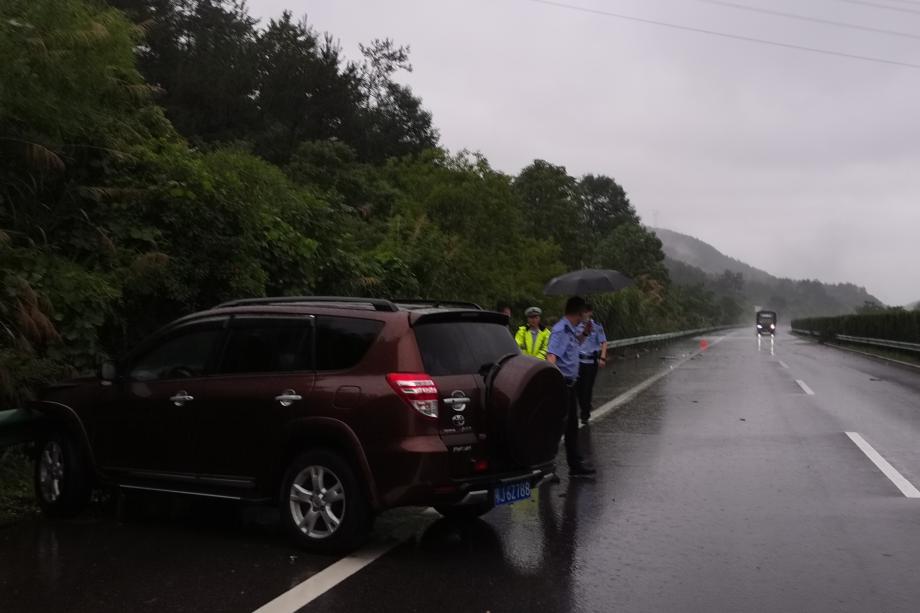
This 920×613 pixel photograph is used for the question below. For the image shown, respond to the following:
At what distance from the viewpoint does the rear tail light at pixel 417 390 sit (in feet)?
18.9

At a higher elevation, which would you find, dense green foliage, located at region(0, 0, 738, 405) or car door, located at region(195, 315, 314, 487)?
dense green foliage, located at region(0, 0, 738, 405)

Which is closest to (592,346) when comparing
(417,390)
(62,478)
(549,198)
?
(417,390)

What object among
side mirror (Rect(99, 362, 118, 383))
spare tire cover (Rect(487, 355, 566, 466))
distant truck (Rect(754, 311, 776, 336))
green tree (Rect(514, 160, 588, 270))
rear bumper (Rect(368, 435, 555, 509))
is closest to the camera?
rear bumper (Rect(368, 435, 555, 509))

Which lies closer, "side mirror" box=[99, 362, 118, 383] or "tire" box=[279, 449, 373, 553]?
"tire" box=[279, 449, 373, 553]

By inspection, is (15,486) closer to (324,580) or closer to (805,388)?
(324,580)

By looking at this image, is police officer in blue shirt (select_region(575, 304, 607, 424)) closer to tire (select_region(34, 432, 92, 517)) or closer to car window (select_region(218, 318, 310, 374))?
car window (select_region(218, 318, 310, 374))

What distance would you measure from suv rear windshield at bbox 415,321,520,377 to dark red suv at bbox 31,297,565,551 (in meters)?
0.01

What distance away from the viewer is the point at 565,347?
31.9ft

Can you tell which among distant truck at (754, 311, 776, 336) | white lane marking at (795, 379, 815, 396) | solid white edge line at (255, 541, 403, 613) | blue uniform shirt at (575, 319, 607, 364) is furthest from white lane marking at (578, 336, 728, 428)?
distant truck at (754, 311, 776, 336)

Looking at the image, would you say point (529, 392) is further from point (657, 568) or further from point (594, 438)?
point (594, 438)

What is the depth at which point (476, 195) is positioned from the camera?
26172 millimetres

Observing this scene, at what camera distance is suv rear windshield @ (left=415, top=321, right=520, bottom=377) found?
6047 mm

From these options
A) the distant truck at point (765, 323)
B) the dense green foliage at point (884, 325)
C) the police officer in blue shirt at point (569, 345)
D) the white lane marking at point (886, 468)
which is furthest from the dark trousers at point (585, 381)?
the distant truck at point (765, 323)

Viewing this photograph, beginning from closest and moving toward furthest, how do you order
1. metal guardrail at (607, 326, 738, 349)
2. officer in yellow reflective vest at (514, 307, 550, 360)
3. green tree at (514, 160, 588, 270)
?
officer in yellow reflective vest at (514, 307, 550, 360), metal guardrail at (607, 326, 738, 349), green tree at (514, 160, 588, 270)
